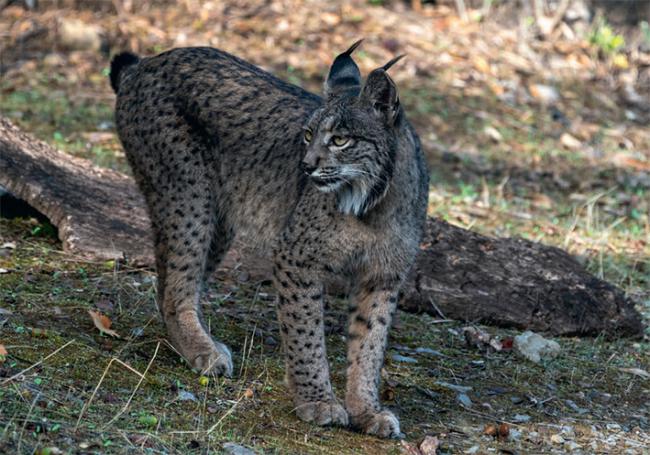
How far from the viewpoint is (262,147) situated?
20.0 ft

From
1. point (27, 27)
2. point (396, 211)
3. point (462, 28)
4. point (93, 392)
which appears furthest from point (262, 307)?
point (462, 28)

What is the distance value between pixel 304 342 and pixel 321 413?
14.4 inches

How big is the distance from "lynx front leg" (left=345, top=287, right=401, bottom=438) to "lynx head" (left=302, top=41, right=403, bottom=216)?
0.54m

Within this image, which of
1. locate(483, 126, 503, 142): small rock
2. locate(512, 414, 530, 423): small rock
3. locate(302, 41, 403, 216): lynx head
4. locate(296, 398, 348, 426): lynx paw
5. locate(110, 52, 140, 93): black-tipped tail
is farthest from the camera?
locate(483, 126, 503, 142): small rock

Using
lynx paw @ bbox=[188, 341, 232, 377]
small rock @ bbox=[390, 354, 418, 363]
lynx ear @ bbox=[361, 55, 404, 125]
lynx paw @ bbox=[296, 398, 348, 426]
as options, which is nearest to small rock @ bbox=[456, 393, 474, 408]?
small rock @ bbox=[390, 354, 418, 363]

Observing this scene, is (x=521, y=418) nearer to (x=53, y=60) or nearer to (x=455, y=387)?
(x=455, y=387)

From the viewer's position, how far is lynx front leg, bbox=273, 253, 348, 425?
17.2 ft

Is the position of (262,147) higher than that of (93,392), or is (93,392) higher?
(262,147)

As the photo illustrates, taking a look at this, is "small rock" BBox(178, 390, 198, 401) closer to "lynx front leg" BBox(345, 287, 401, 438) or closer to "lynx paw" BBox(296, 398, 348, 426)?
"lynx paw" BBox(296, 398, 348, 426)

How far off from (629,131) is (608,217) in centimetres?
342

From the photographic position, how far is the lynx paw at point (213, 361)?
5.62m

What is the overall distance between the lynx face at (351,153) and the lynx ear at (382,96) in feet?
0.10

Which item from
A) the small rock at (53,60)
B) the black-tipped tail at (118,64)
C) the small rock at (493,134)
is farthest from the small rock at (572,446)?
the small rock at (53,60)

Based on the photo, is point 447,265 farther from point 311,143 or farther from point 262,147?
point 311,143
